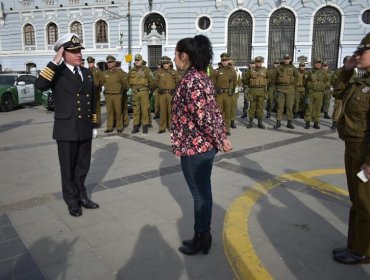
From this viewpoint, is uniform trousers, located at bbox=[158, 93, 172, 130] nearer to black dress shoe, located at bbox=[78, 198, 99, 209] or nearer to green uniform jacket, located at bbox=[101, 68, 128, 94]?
green uniform jacket, located at bbox=[101, 68, 128, 94]

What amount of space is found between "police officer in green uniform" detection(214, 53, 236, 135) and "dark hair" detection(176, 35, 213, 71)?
625cm

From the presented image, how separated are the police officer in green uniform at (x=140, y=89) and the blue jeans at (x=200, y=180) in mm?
6289

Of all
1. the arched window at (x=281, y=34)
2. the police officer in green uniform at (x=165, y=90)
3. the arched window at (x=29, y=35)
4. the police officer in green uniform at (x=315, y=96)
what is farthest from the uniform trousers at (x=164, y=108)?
the arched window at (x=29, y=35)

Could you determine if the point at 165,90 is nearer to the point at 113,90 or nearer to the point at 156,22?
the point at 113,90

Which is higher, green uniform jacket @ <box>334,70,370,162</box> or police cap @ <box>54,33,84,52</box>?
police cap @ <box>54,33,84,52</box>

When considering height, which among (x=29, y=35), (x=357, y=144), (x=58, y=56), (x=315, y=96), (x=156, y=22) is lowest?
Answer: (x=315, y=96)

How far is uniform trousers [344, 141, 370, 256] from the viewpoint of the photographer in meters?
2.92

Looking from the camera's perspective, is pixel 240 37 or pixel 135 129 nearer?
pixel 135 129

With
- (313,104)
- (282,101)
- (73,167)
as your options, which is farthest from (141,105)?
(73,167)

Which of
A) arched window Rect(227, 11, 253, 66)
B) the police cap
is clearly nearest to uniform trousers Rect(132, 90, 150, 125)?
the police cap

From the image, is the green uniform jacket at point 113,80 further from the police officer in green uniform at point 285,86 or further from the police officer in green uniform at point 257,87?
the police officer in green uniform at point 285,86

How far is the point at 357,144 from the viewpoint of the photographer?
2947mm

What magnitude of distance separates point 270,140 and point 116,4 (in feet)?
81.4

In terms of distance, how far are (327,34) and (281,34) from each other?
10.4ft
